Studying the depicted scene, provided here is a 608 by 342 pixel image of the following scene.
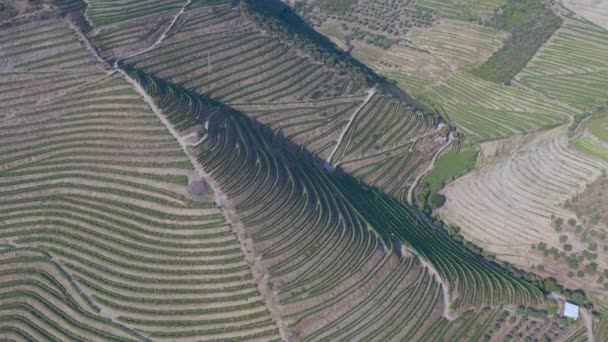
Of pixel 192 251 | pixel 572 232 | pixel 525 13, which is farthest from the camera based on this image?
pixel 525 13

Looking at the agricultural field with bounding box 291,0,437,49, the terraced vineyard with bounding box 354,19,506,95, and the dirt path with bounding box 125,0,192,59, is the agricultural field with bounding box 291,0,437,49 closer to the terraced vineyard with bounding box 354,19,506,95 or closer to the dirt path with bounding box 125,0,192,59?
the terraced vineyard with bounding box 354,19,506,95

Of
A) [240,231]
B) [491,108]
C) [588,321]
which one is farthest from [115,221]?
[491,108]

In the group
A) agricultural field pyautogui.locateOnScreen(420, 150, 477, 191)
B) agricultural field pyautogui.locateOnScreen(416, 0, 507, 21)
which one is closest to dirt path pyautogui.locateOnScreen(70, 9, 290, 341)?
agricultural field pyautogui.locateOnScreen(420, 150, 477, 191)

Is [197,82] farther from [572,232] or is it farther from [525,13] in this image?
[525,13]

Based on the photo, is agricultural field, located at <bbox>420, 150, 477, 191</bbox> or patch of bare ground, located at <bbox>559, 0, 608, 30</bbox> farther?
patch of bare ground, located at <bbox>559, 0, 608, 30</bbox>

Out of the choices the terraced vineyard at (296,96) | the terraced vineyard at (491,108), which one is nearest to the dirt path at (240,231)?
the terraced vineyard at (296,96)

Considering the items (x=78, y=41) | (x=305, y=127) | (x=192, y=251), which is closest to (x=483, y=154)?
(x=305, y=127)
